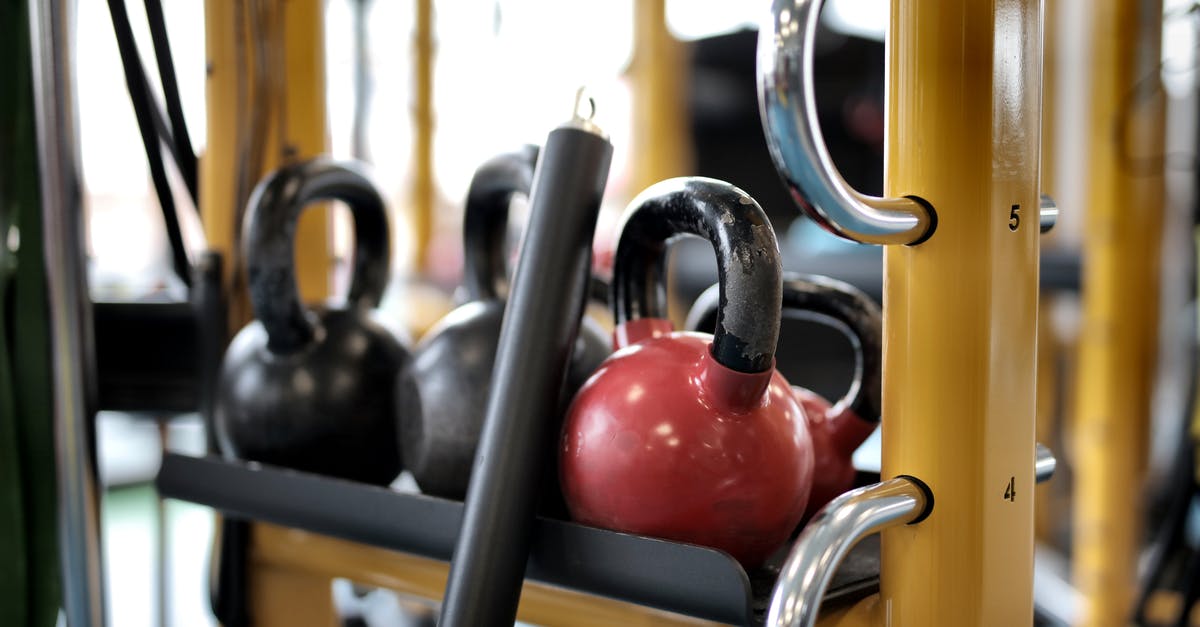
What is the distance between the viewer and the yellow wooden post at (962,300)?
455mm

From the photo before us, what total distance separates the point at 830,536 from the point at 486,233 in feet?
1.17

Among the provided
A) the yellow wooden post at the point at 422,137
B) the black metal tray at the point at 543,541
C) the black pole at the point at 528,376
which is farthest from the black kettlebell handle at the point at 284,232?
the yellow wooden post at the point at 422,137

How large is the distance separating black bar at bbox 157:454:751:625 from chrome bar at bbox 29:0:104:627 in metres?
0.07

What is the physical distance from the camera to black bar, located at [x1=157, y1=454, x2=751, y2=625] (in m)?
0.46

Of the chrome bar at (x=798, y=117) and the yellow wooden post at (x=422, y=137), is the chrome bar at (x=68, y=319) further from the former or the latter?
the yellow wooden post at (x=422, y=137)

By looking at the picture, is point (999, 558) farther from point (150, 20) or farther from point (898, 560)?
point (150, 20)

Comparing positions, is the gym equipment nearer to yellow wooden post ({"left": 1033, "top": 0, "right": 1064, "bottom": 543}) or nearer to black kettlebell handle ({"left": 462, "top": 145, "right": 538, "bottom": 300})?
black kettlebell handle ({"left": 462, "top": 145, "right": 538, "bottom": 300})

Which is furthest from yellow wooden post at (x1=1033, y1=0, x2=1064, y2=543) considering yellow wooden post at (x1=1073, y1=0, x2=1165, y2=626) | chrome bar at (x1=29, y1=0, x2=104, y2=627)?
chrome bar at (x1=29, y1=0, x2=104, y2=627)

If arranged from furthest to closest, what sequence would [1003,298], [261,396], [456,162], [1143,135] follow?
1. [456,162]
2. [1143,135]
3. [261,396]
4. [1003,298]

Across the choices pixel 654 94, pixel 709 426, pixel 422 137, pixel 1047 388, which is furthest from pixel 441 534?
pixel 1047 388

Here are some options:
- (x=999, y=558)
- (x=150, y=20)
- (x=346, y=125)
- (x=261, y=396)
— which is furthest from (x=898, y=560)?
(x=346, y=125)

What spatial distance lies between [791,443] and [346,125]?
2647 mm

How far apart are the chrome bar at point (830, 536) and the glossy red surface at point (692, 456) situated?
0.22ft

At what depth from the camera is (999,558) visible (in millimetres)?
473
